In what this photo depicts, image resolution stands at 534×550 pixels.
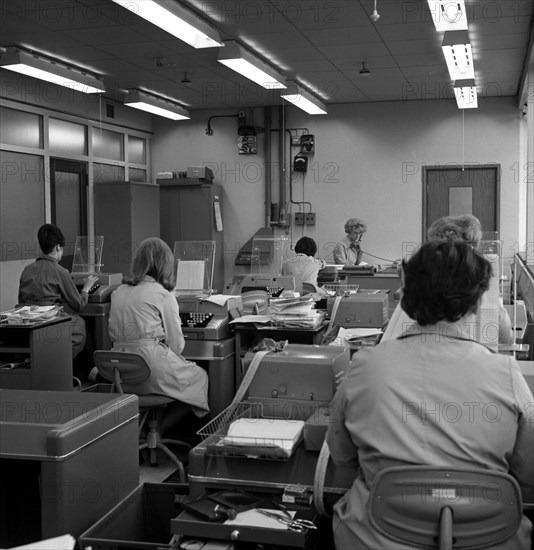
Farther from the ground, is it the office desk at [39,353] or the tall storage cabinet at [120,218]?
the tall storage cabinet at [120,218]

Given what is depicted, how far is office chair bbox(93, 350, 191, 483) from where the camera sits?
139 inches

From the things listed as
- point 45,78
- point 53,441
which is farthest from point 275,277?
point 53,441

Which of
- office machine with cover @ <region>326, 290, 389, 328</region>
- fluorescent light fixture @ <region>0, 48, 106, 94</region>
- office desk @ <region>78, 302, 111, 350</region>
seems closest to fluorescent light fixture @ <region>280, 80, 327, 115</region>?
fluorescent light fixture @ <region>0, 48, 106, 94</region>

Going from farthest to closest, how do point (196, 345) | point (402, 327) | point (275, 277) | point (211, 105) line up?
1. point (211, 105)
2. point (275, 277)
3. point (196, 345)
4. point (402, 327)

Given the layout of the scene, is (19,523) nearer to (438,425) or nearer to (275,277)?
(438,425)

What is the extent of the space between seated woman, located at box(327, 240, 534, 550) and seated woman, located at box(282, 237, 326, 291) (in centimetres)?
404

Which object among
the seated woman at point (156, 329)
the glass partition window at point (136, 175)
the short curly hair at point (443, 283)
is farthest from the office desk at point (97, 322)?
the short curly hair at point (443, 283)

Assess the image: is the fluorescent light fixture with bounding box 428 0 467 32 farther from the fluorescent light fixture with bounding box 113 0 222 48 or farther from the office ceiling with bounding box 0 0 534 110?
the fluorescent light fixture with bounding box 113 0 222 48

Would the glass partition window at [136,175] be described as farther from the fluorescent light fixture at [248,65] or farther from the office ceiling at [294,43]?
the fluorescent light fixture at [248,65]

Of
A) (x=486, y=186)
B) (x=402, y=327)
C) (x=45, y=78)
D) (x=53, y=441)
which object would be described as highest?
(x=45, y=78)

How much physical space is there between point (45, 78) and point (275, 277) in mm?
2886

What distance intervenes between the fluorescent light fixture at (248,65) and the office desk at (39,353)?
267 cm

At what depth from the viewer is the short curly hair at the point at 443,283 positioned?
1675 mm

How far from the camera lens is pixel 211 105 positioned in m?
9.15
